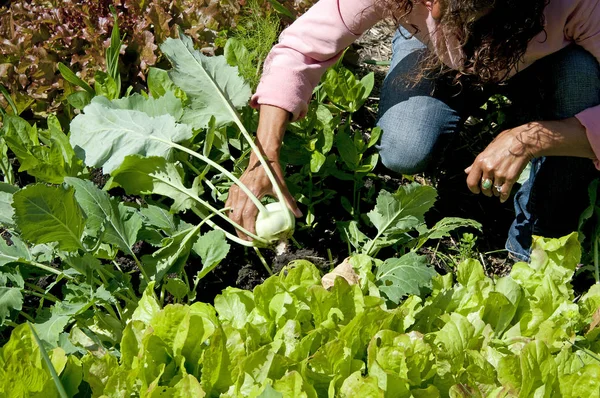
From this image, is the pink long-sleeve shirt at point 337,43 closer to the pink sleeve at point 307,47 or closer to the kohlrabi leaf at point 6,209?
the pink sleeve at point 307,47

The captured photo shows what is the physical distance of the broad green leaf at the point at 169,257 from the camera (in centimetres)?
166

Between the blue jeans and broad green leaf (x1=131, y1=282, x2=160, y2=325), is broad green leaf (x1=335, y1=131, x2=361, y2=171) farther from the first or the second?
broad green leaf (x1=131, y1=282, x2=160, y2=325)

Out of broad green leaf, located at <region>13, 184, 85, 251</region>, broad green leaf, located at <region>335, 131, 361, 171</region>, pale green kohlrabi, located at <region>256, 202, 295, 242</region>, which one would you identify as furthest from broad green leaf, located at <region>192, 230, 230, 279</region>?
broad green leaf, located at <region>335, 131, 361, 171</region>

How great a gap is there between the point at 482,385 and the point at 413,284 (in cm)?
35

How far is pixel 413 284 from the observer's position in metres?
1.63

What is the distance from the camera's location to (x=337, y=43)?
1914mm

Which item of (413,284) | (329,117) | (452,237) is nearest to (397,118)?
(329,117)

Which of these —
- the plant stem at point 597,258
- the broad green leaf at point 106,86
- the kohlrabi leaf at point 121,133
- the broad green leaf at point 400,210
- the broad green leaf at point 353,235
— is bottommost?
the plant stem at point 597,258

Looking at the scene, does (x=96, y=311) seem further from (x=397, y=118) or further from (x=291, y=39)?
(x=397, y=118)

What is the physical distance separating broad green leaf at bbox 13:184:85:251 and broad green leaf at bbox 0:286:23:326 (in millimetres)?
150

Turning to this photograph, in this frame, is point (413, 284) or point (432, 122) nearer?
point (413, 284)

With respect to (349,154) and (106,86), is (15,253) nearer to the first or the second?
(106,86)

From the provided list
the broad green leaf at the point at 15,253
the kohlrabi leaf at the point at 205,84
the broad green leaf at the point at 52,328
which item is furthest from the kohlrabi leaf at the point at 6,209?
the kohlrabi leaf at the point at 205,84

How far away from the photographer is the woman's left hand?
1.83 metres
